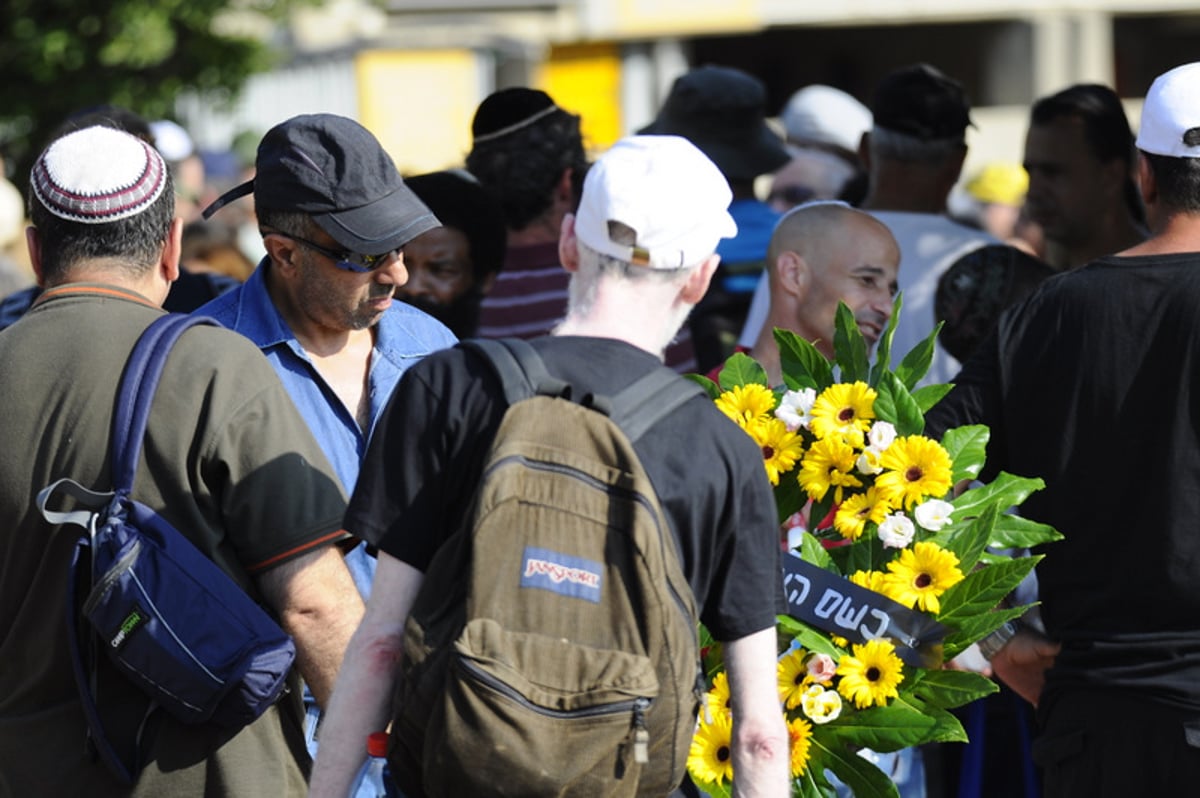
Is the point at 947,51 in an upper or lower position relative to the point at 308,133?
lower

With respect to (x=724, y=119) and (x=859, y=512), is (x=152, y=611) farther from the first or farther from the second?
(x=724, y=119)

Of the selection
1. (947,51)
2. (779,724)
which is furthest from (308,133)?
(947,51)

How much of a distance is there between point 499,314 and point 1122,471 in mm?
2408

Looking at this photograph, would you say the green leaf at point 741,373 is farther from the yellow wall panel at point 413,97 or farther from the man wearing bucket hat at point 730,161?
the yellow wall panel at point 413,97

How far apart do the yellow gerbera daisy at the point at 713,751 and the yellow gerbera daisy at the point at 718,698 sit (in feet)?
0.05

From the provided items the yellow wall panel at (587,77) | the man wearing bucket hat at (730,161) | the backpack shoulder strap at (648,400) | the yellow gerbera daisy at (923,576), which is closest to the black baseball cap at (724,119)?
the man wearing bucket hat at (730,161)

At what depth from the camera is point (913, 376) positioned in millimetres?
3338

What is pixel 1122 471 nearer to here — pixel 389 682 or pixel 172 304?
pixel 389 682

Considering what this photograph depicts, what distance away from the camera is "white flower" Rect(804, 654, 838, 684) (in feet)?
10.1

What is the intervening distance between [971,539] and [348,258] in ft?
4.27

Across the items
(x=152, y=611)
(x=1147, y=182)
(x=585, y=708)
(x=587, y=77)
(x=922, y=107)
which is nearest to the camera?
(x=585, y=708)

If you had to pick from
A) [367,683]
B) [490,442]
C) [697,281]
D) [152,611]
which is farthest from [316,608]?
[697,281]

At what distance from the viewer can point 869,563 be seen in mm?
3227

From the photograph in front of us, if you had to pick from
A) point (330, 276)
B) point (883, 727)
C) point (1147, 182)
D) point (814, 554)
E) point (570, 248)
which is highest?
point (570, 248)
